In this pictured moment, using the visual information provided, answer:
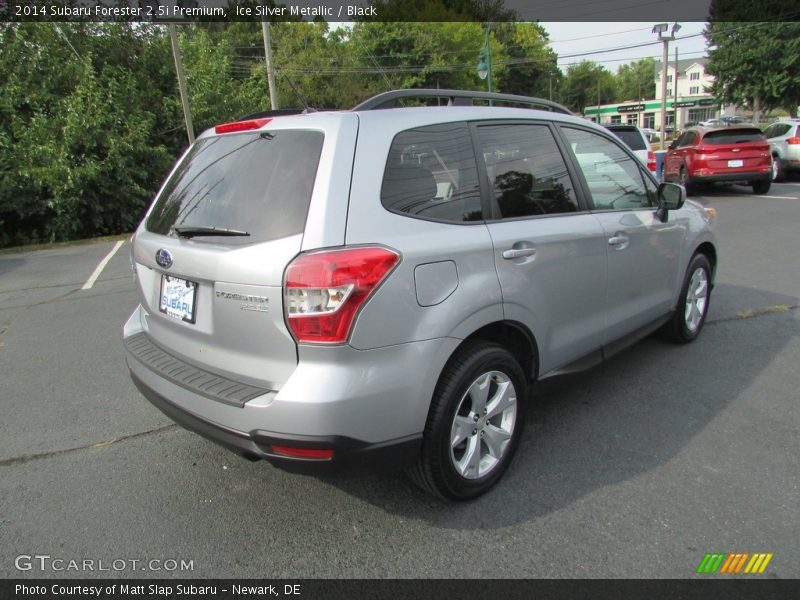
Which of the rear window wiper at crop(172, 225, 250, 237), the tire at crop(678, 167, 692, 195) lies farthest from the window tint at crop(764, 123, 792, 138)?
the rear window wiper at crop(172, 225, 250, 237)

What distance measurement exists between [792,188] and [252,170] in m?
17.1

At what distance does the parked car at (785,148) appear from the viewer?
15.8m

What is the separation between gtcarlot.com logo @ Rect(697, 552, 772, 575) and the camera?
7.14ft

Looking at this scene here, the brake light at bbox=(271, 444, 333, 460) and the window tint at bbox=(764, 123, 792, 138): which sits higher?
the window tint at bbox=(764, 123, 792, 138)

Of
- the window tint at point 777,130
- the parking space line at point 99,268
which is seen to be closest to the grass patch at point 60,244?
the parking space line at point 99,268

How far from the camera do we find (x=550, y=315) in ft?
9.48

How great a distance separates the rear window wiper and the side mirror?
286 cm

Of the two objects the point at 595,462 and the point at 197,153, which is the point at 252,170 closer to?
the point at 197,153

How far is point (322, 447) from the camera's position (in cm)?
207

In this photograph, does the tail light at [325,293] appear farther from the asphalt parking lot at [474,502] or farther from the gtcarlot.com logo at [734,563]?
the gtcarlot.com logo at [734,563]

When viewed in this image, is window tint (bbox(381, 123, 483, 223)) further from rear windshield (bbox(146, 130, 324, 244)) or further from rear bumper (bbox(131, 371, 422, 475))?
rear bumper (bbox(131, 371, 422, 475))

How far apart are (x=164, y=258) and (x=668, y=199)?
321 cm

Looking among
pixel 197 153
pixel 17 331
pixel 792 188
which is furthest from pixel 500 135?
pixel 792 188

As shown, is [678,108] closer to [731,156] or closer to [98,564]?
[731,156]
